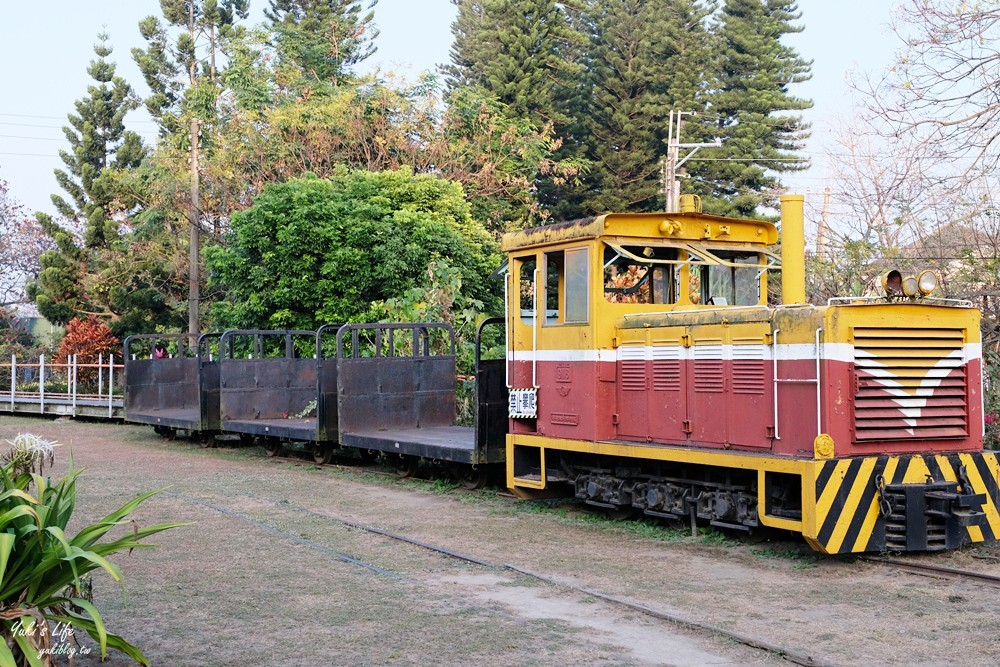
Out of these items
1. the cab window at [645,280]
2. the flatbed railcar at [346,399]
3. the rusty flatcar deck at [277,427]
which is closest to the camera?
the cab window at [645,280]

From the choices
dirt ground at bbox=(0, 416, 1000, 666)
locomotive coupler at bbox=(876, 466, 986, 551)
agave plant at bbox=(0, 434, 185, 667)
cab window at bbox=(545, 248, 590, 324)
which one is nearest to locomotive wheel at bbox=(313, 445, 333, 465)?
dirt ground at bbox=(0, 416, 1000, 666)

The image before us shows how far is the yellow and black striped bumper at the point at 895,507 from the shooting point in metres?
8.02

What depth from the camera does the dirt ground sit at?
233 inches

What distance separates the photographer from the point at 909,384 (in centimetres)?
843

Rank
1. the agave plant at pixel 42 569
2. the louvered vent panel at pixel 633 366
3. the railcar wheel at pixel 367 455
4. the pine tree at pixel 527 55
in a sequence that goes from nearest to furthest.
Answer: the agave plant at pixel 42 569 → the louvered vent panel at pixel 633 366 → the railcar wheel at pixel 367 455 → the pine tree at pixel 527 55

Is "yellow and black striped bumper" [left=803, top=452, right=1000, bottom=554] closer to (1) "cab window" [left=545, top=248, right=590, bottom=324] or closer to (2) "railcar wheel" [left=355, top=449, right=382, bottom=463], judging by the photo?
(1) "cab window" [left=545, top=248, right=590, bottom=324]

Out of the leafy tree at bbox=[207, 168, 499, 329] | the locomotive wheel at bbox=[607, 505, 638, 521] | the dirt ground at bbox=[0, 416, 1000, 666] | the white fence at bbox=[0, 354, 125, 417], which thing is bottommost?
the dirt ground at bbox=[0, 416, 1000, 666]

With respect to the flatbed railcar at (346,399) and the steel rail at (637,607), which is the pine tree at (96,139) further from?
the steel rail at (637,607)

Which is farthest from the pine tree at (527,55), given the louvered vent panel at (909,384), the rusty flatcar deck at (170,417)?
the louvered vent panel at (909,384)

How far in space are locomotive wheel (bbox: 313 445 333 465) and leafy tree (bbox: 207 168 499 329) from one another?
696cm

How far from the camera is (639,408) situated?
9.96 m

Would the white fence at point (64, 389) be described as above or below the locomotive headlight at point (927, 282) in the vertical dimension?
below

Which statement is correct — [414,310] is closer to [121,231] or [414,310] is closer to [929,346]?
[929,346]

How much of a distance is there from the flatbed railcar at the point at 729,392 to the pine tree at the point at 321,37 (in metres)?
23.7
